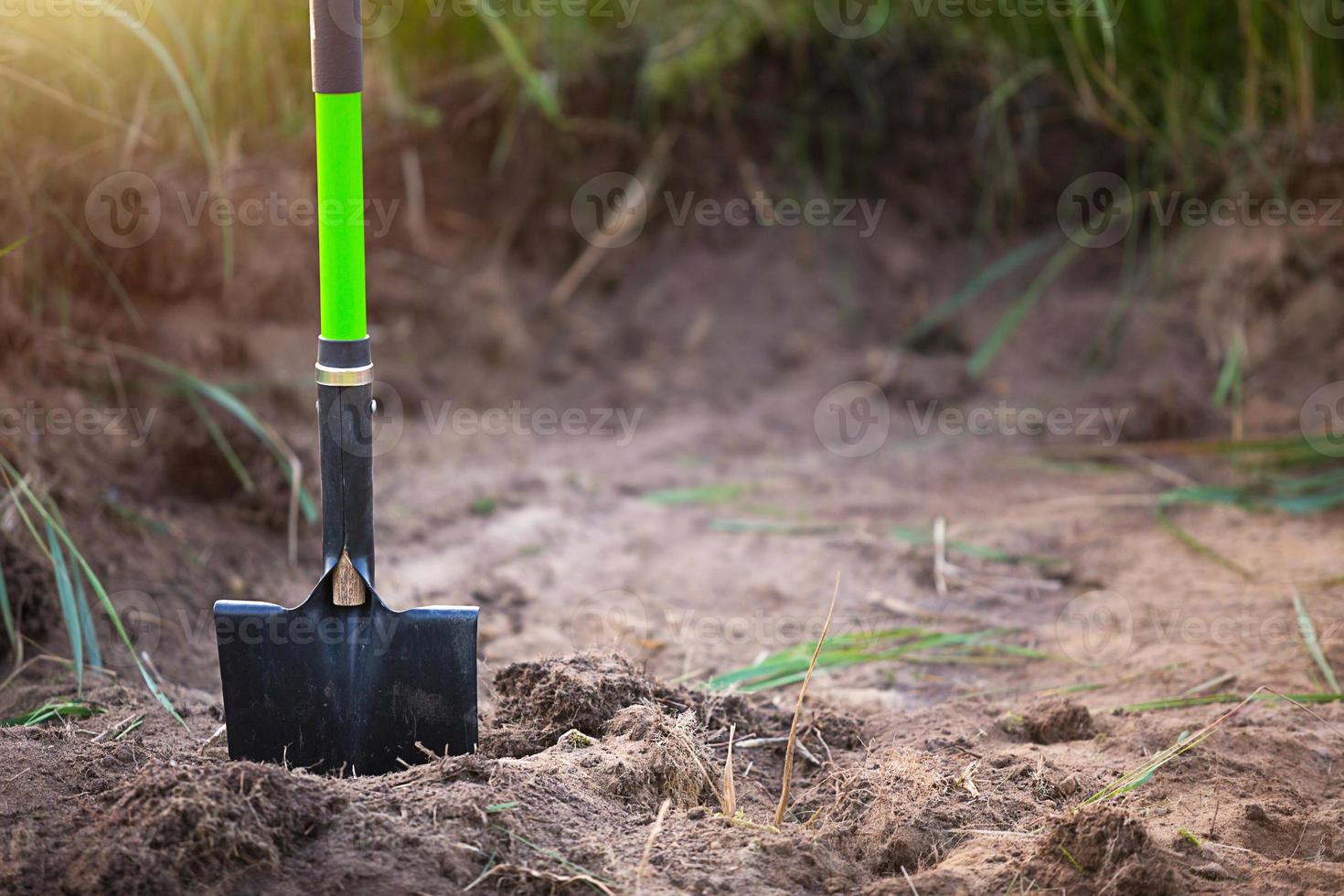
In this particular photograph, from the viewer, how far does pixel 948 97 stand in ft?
14.3

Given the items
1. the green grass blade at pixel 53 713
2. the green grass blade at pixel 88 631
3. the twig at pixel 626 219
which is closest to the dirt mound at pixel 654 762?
the green grass blade at pixel 53 713

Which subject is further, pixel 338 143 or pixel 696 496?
pixel 696 496

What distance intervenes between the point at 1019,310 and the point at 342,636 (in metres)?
3.05

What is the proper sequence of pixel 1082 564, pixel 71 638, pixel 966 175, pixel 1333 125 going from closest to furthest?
pixel 71 638 < pixel 1082 564 < pixel 1333 125 < pixel 966 175

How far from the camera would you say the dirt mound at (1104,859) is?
1385 mm

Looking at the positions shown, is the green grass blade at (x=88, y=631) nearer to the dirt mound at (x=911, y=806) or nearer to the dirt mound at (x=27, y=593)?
the dirt mound at (x=27, y=593)

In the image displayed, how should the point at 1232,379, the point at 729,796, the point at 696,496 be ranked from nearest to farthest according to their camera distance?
the point at 729,796, the point at 696,496, the point at 1232,379

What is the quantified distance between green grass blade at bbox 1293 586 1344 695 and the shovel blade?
145cm

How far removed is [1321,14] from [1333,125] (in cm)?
34

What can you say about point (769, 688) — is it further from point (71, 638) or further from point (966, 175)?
point (966, 175)

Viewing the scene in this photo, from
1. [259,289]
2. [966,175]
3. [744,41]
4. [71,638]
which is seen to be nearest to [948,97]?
[966,175]

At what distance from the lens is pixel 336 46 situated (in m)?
1.66

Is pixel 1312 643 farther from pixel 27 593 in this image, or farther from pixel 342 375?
pixel 27 593

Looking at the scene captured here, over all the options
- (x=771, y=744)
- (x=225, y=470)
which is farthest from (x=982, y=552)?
(x=225, y=470)
